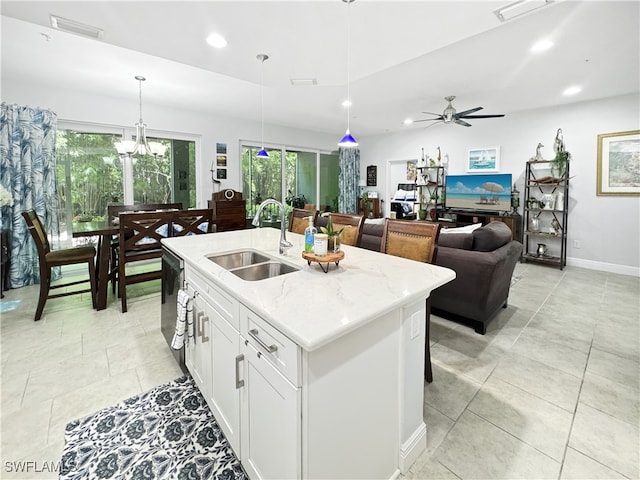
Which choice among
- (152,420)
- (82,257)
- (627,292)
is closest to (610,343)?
(627,292)

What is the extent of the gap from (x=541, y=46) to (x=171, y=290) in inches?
162

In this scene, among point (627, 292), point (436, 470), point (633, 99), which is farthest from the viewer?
point (633, 99)

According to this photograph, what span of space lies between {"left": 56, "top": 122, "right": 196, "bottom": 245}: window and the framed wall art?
713 centimetres

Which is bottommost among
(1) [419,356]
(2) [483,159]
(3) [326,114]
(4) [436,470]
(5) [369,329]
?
(4) [436,470]

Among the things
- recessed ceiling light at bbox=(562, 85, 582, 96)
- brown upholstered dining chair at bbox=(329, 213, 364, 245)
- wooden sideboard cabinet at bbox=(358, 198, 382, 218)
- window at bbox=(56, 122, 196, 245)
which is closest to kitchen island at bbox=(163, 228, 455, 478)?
brown upholstered dining chair at bbox=(329, 213, 364, 245)

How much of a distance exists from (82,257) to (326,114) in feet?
14.7

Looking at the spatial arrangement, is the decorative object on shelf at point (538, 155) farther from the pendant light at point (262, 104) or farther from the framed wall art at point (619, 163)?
the pendant light at point (262, 104)

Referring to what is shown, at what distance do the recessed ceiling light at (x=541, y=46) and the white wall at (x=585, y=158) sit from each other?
278 cm

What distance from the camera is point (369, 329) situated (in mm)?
1177

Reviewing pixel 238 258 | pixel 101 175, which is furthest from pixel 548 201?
pixel 101 175

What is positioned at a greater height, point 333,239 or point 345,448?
point 333,239

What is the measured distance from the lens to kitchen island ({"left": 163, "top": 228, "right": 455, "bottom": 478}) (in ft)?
3.32

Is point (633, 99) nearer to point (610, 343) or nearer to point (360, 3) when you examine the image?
point (610, 343)

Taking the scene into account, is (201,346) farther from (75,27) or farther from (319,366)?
(75,27)
